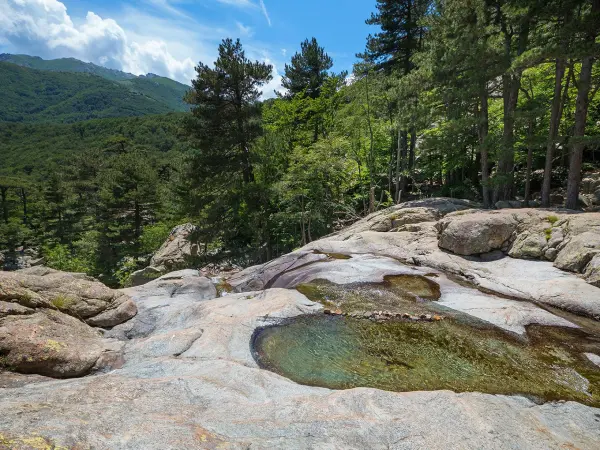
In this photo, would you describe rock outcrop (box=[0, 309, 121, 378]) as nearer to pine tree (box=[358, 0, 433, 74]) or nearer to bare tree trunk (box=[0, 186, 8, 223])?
pine tree (box=[358, 0, 433, 74])

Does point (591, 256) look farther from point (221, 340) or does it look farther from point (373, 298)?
point (221, 340)

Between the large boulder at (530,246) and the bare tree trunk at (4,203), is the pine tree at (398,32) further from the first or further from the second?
the bare tree trunk at (4,203)

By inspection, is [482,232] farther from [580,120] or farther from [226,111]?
[226,111]

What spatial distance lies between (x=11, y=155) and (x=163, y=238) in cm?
14881

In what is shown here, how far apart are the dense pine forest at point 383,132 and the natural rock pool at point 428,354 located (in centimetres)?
937

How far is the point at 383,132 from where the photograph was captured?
982 inches

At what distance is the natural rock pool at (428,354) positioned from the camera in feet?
19.7

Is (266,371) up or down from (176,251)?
up

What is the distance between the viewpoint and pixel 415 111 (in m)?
17.5

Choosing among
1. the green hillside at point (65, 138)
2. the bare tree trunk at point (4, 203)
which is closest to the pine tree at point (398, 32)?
the bare tree trunk at point (4, 203)

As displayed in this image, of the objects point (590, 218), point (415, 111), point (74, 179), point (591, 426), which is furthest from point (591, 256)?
point (74, 179)

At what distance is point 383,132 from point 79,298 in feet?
74.8

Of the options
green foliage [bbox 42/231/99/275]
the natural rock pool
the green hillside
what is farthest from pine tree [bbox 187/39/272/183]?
the green hillside

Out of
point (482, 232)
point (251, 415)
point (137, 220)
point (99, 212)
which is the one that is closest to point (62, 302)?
point (251, 415)
